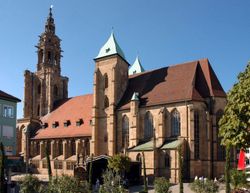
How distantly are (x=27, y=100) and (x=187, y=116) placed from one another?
39892 mm

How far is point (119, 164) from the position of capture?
50.1 meters

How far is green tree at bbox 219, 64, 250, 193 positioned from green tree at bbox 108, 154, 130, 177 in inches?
966

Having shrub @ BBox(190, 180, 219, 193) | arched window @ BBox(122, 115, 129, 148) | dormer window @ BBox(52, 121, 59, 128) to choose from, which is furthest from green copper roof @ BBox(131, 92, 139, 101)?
shrub @ BBox(190, 180, 219, 193)

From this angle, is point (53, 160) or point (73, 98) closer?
point (53, 160)

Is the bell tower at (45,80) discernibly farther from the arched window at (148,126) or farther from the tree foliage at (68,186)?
the tree foliage at (68,186)

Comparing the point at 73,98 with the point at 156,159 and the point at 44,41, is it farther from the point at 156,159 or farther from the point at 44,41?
the point at 156,159

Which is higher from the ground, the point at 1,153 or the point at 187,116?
the point at 187,116

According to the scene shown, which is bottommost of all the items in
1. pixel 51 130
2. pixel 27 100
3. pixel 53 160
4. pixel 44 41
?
pixel 53 160

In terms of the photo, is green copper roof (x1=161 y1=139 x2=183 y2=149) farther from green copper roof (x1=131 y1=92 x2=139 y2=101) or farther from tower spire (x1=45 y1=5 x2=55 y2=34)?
tower spire (x1=45 y1=5 x2=55 y2=34)

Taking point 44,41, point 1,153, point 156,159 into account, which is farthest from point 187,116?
point 44,41

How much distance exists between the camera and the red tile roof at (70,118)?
71.1 metres

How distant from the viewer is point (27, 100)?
84500 mm

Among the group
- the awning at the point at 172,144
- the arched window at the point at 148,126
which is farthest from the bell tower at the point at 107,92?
the awning at the point at 172,144

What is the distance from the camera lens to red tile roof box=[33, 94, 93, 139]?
71.1m
